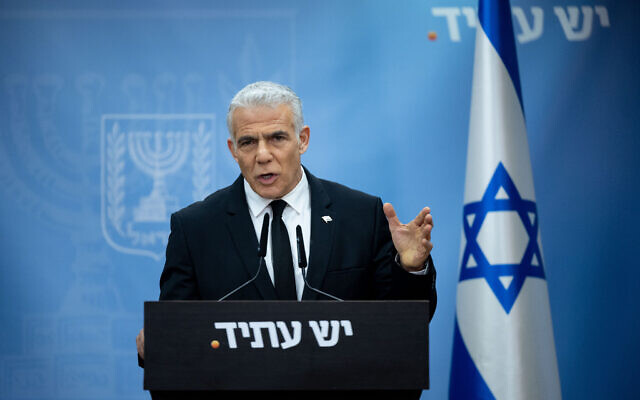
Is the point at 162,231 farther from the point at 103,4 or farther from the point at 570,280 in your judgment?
the point at 570,280

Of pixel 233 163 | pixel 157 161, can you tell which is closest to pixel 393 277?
pixel 233 163

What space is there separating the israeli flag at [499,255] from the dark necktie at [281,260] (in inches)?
52.7

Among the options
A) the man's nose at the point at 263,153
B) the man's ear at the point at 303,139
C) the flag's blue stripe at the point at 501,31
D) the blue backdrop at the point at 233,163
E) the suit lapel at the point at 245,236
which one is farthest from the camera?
the blue backdrop at the point at 233,163

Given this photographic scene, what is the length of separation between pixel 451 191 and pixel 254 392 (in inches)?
90.8

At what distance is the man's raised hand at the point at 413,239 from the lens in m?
1.70

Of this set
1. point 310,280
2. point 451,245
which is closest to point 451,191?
point 451,245

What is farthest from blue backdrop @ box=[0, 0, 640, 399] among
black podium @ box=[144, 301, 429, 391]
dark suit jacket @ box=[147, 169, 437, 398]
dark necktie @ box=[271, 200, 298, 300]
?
black podium @ box=[144, 301, 429, 391]

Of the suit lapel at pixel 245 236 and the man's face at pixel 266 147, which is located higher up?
the man's face at pixel 266 147

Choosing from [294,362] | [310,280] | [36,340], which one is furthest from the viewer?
[36,340]

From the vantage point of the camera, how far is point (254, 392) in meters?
1.44

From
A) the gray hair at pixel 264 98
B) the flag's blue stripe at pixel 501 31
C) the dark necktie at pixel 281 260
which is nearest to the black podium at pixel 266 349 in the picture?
the dark necktie at pixel 281 260

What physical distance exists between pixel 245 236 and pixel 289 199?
0.18m

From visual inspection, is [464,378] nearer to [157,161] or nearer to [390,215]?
[390,215]

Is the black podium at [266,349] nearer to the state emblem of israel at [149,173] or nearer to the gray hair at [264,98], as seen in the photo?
the gray hair at [264,98]
